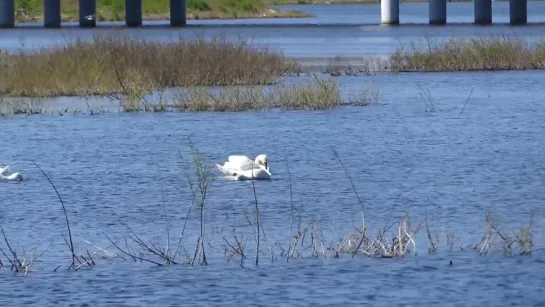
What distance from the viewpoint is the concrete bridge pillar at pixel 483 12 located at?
100 m

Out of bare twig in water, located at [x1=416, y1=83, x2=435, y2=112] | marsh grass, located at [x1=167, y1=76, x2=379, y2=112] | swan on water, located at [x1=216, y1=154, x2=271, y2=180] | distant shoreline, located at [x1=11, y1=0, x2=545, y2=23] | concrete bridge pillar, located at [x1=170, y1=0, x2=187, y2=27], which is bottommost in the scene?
distant shoreline, located at [x1=11, y1=0, x2=545, y2=23]

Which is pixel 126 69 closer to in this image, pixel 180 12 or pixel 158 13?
pixel 180 12

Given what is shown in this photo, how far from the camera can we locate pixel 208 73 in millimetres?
36188

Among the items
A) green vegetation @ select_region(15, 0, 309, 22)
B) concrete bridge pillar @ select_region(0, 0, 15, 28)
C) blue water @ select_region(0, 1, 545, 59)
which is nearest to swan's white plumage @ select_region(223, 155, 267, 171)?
blue water @ select_region(0, 1, 545, 59)

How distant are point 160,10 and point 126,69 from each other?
371ft

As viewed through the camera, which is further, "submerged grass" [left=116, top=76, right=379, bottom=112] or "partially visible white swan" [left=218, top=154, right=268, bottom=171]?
"submerged grass" [left=116, top=76, right=379, bottom=112]

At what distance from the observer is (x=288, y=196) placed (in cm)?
1944

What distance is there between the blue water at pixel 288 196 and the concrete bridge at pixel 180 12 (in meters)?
64.9

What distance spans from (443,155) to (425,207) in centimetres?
581

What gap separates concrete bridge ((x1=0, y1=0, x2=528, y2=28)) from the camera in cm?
10006

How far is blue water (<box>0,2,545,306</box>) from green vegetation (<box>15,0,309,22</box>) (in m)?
108

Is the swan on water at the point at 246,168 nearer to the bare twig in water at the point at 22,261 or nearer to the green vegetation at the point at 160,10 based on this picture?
the bare twig in water at the point at 22,261

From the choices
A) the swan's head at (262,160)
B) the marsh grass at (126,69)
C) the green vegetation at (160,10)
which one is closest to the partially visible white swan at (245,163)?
the swan's head at (262,160)

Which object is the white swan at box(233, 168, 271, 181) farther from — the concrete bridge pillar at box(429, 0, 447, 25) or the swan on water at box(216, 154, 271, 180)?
the concrete bridge pillar at box(429, 0, 447, 25)
